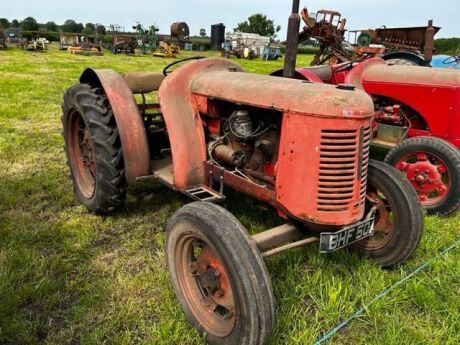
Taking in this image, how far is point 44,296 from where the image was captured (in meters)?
2.40

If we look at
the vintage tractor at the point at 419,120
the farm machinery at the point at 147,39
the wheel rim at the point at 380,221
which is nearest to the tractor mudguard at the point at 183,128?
the wheel rim at the point at 380,221

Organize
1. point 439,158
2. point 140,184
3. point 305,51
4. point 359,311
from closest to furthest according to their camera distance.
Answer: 1. point 359,311
2. point 439,158
3. point 140,184
4. point 305,51

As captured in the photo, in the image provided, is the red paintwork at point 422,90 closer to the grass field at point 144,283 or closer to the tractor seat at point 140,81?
the grass field at point 144,283

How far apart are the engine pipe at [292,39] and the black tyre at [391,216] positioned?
815 millimetres

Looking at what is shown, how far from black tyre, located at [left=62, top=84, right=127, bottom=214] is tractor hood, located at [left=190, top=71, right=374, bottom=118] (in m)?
A: 0.79

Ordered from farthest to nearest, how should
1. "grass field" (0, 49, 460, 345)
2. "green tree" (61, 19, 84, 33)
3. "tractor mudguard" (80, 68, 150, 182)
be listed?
1. "green tree" (61, 19, 84, 33)
2. "tractor mudguard" (80, 68, 150, 182)
3. "grass field" (0, 49, 460, 345)

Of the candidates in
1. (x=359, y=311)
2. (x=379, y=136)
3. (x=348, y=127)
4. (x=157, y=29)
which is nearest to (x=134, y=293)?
(x=359, y=311)

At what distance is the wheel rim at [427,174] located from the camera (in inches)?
146

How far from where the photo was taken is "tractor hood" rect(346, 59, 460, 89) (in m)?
4.14

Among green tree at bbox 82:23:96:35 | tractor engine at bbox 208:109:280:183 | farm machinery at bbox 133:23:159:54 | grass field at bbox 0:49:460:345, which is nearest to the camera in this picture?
grass field at bbox 0:49:460:345

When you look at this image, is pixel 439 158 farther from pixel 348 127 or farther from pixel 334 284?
pixel 348 127

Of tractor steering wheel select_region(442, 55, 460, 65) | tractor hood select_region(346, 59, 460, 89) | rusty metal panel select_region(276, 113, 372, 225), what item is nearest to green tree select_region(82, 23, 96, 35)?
tractor steering wheel select_region(442, 55, 460, 65)

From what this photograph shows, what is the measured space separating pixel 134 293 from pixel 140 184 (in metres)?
1.74

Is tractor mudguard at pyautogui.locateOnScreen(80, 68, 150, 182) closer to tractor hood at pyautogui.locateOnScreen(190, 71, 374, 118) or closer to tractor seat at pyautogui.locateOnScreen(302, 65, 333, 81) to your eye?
tractor hood at pyautogui.locateOnScreen(190, 71, 374, 118)
